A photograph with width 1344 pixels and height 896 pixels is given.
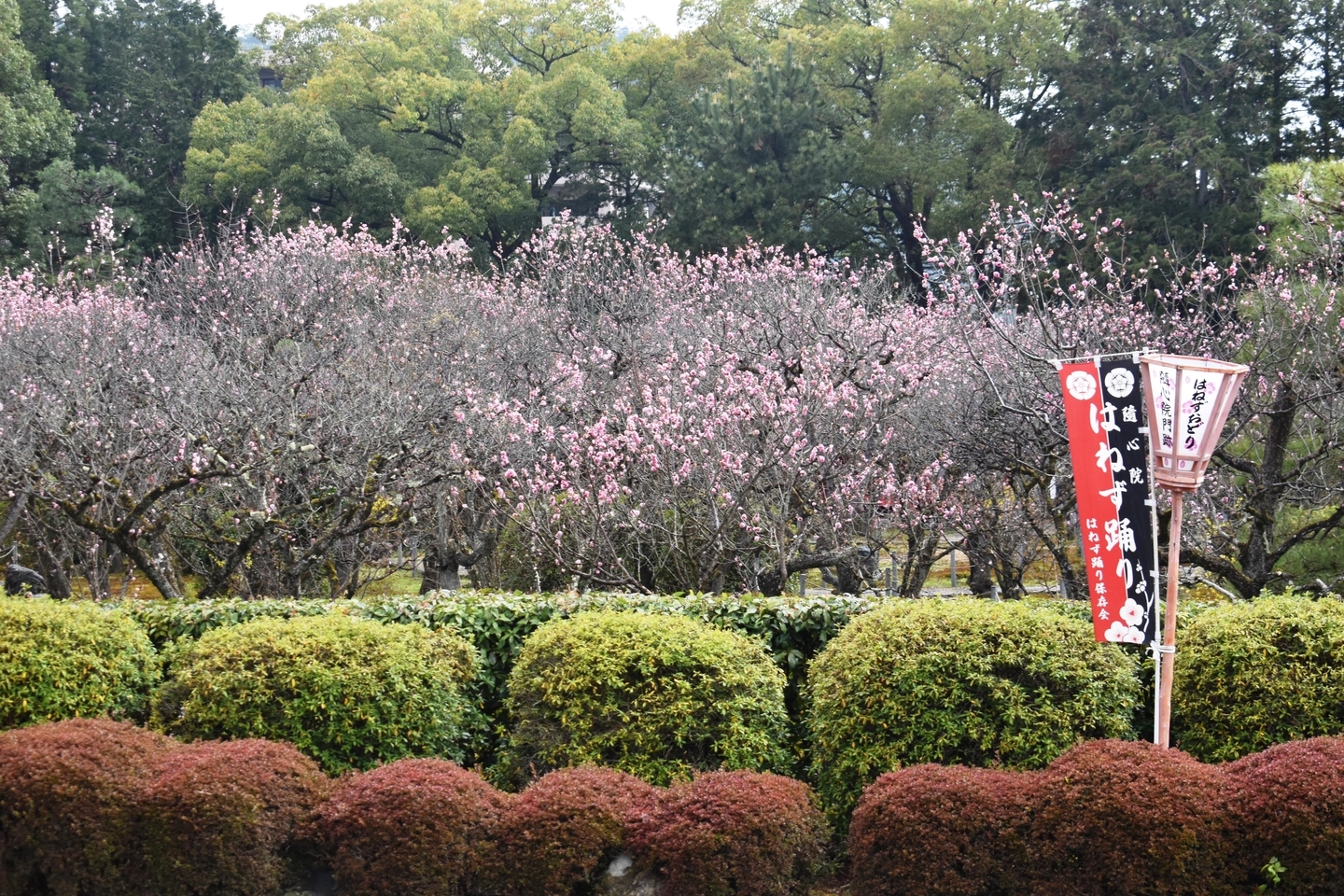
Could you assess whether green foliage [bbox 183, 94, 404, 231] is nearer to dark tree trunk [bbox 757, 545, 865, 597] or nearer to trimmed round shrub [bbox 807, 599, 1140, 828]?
dark tree trunk [bbox 757, 545, 865, 597]

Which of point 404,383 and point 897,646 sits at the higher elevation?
point 404,383

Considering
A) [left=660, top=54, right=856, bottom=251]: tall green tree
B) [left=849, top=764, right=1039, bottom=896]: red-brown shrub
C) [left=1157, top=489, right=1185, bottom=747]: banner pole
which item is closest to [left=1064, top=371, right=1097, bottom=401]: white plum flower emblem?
[left=1157, top=489, right=1185, bottom=747]: banner pole

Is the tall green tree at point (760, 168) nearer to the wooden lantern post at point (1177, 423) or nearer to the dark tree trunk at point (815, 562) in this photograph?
the dark tree trunk at point (815, 562)

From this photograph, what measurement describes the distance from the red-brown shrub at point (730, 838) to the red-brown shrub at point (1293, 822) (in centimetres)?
137

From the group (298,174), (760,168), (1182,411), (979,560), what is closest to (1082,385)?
(1182,411)

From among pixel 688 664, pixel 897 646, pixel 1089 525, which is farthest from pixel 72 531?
pixel 1089 525

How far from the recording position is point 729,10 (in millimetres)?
26219

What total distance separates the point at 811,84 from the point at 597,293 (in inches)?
440

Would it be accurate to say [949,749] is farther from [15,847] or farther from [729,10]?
[729,10]

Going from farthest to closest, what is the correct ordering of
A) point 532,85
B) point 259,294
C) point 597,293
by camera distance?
1. point 532,85
2. point 597,293
3. point 259,294

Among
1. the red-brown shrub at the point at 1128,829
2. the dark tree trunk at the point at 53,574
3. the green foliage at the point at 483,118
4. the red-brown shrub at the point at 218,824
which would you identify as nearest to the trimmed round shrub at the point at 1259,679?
the red-brown shrub at the point at 1128,829

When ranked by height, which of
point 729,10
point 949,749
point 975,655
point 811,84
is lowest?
point 949,749

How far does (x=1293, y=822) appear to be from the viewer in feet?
11.5

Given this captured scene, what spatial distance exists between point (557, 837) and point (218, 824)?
116cm
